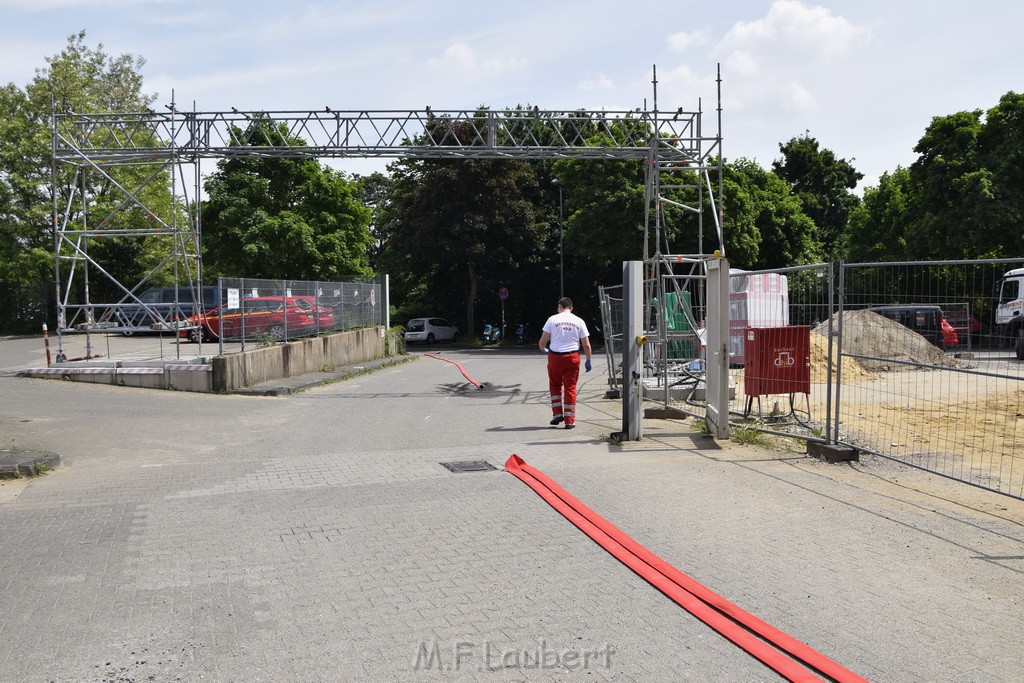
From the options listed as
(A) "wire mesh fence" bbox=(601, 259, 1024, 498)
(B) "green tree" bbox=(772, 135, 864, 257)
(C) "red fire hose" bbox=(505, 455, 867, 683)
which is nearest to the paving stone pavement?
(C) "red fire hose" bbox=(505, 455, 867, 683)

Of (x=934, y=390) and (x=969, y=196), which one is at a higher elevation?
(x=969, y=196)

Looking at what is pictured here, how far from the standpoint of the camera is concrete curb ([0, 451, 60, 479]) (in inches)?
331

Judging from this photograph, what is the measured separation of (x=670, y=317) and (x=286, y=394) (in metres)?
7.49

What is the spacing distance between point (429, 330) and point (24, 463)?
3599 cm

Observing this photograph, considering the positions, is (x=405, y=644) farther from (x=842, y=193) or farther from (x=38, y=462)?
(x=842, y=193)

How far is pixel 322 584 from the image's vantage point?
5145 millimetres

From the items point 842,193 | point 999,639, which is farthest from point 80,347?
point 842,193

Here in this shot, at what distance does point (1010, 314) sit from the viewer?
7918 millimetres

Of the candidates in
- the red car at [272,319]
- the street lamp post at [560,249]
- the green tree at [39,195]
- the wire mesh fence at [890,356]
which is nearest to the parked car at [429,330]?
the street lamp post at [560,249]

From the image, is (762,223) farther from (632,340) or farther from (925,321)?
(925,321)

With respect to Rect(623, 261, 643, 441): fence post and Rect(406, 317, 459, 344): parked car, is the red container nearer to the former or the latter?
Rect(623, 261, 643, 441): fence post

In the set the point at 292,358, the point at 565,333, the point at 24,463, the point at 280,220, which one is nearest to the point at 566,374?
the point at 565,333

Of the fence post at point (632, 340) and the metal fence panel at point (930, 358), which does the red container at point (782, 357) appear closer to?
the metal fence panel at point (930, 358)

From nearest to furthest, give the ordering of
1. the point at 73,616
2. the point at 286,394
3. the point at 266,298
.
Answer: the point at 73,616 → the point at 286,394 → the point at 266,298
